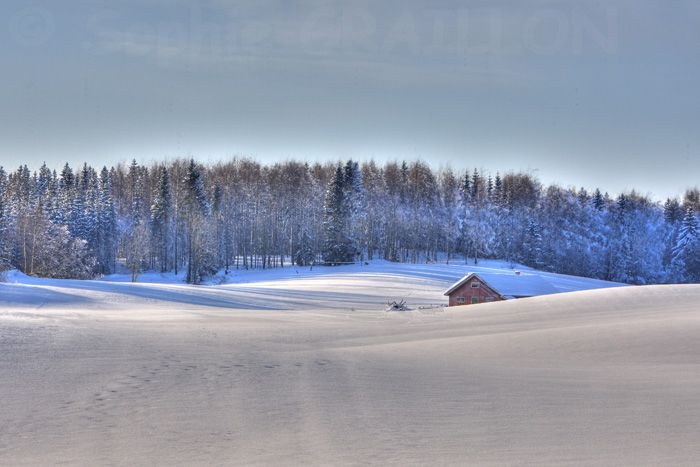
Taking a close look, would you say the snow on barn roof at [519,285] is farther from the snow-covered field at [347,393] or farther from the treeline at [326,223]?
the snow-covered field at [347,393]

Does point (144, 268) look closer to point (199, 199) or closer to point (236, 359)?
point (199, 199)

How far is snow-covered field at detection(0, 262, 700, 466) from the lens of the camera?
7238 millimetres

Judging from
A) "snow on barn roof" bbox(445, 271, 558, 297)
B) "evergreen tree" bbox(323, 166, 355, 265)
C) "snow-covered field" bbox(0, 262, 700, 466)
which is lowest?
"snow on barn roof" bbox(445, 271, 558, 297)

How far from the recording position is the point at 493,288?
50500 mm

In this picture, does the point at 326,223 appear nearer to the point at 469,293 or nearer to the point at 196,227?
the point at 196,227

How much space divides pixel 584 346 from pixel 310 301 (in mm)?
30419

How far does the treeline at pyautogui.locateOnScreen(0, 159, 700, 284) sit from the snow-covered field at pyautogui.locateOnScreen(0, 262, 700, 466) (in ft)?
190

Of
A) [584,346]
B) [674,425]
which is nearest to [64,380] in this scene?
[674,425]

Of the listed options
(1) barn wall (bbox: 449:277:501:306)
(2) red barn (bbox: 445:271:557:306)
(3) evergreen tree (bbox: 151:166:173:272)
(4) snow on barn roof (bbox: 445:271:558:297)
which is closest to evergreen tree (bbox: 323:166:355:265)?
(3) evergreen tree (bbox: 151:166:173:272)

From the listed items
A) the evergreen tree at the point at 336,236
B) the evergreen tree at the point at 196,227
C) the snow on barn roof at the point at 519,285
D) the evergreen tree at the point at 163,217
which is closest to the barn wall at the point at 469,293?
the snow on barn roof at the point at 519,285

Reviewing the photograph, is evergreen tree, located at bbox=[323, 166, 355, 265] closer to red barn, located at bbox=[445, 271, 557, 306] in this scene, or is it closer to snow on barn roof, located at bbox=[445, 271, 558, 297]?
red barn, located at bbox=[445, 271, 557, 306]

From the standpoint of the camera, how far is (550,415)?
29.4 ft

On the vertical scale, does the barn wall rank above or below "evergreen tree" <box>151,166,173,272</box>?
below

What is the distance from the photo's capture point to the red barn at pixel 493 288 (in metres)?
49.3
